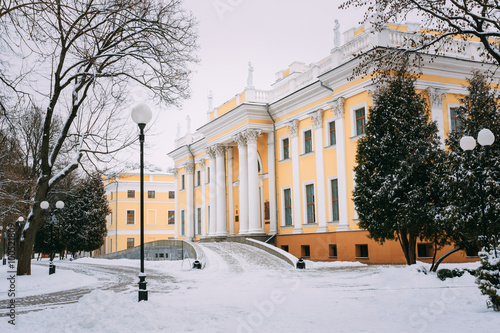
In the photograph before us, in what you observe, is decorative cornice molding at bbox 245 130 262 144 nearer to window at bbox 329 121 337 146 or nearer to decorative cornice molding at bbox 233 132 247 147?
decorative cornice molding at bbox 233 132 247 147

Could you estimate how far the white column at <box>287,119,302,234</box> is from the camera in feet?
96.3

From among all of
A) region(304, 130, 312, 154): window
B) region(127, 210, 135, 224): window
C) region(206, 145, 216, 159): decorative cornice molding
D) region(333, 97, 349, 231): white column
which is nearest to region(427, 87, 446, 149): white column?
region(333, 97, 349, 231): white column

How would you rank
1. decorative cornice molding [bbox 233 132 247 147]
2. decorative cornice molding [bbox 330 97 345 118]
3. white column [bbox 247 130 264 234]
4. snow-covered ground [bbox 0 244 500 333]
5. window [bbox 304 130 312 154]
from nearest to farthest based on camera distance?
snow-covered ground [bbox 0 244 500 333] → decorative cornice molding [bbox 330 97 345 118] → window [bbox 304 130 312 154] → white column [bbox 247 130 264 234] → decorative cornice molding [bbox 233 132 247 147]

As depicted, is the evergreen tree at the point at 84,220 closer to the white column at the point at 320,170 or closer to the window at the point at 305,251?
the window at the point at 305,251

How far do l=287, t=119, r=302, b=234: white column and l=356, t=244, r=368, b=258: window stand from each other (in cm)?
538

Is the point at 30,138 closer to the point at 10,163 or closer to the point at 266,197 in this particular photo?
the point at 10,163

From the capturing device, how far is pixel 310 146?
95.7 ft

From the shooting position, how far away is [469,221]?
14445mm

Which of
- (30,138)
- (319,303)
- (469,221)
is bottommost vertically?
(319,303)

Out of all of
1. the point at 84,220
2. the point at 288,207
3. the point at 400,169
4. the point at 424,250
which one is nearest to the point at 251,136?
the point at 288,207

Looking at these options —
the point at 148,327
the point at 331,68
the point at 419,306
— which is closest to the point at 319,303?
the point at 419,306

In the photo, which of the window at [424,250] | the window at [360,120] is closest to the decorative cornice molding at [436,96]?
the window at [360,120]

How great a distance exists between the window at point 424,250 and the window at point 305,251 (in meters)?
7.37

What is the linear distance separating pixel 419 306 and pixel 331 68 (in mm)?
19228
